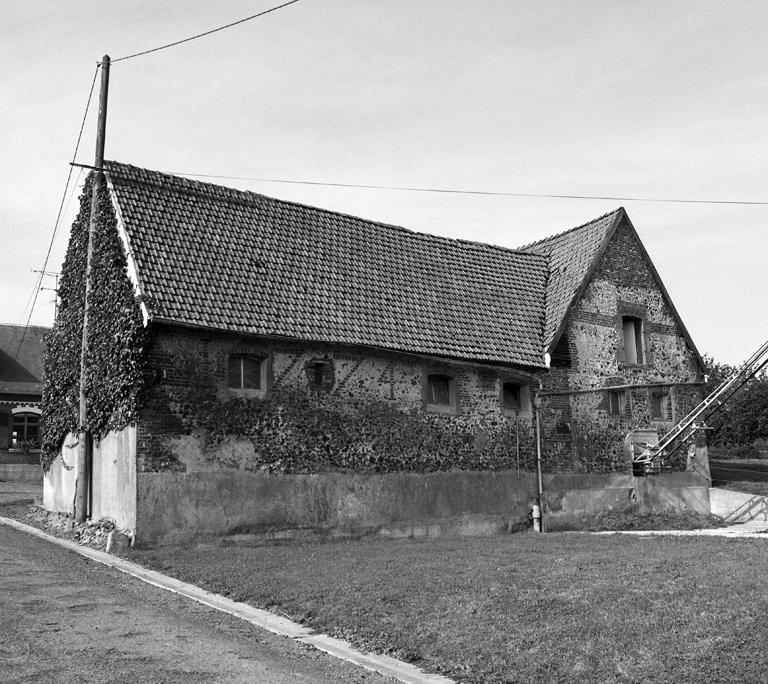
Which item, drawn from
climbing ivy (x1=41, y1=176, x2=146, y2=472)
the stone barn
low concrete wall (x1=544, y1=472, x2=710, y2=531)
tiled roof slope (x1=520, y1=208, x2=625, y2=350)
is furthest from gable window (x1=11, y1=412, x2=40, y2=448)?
low concrete wall (x1=544, y1=472, x2=710, y2=531)

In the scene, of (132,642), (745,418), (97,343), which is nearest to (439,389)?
(97,343)

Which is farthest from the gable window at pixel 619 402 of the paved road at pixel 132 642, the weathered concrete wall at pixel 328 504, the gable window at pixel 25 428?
the gable window at pixel 25 428

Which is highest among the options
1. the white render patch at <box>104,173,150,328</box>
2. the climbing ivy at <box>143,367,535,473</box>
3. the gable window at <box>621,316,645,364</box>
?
the white render patch at <box>104,173,150,328</box>

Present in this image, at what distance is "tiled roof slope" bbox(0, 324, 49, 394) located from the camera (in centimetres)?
4444

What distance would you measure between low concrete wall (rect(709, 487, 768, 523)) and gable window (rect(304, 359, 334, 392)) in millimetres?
12064

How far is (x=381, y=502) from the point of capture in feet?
60.6

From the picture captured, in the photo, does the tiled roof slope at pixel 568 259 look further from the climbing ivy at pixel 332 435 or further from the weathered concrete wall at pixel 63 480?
the weathered concrete wall at pixel 63 480

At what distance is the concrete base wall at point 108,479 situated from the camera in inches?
628

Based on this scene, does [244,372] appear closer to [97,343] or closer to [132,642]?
[97,343]

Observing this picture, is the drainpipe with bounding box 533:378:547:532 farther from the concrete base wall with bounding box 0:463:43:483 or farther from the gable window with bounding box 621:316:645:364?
the concrete base wall with bounding box 0:463:43:483

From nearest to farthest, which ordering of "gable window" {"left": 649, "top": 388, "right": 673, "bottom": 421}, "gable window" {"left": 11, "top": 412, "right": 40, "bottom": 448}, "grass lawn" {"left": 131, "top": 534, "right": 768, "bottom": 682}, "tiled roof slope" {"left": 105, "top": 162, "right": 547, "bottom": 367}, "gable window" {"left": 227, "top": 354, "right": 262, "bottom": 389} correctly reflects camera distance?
1. "grass lawn" {"left": 131, "top": 534, "right": 768, "bottom": 682}
2. "gable window" {"left": 227, "top": 354, "right": 262, "bottom": 389}
3. "tiled roof slope" {"left": 105, "top": 162, "right": 547, "bottom": 367}
4. "gable window" {"left": 649, "top": 388, "right": 673, "bottom": 421}
5. "gable window" {"left": 11, "top": 412, "right": 40, "bottom": 448}

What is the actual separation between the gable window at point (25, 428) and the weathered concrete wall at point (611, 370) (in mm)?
32348

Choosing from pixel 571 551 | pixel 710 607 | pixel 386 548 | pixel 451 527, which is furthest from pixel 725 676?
pixel 451 527

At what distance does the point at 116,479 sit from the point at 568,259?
14226 millimetres
